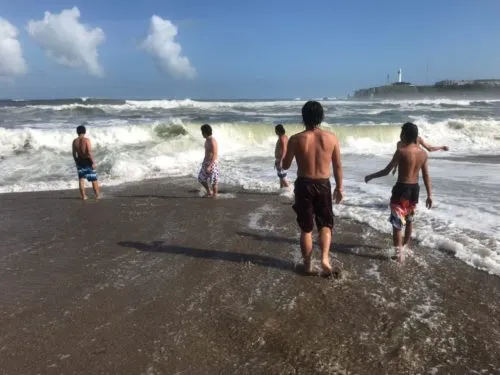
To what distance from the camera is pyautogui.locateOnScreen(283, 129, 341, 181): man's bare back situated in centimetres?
433

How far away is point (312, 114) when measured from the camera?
4227 mm

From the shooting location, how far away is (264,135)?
22.0 metres

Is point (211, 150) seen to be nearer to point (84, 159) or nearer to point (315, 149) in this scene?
point (84, 159)

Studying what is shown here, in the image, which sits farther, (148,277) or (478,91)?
(478,91)

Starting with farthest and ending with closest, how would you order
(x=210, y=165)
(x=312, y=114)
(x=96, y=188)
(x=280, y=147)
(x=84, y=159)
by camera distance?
(x=84, y=159) < (x=96, y=188) < (x=280, y=147) < (x=210, y=165) < (x=312, y=114)

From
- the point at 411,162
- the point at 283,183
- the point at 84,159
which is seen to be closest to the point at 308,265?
the point at 411,162

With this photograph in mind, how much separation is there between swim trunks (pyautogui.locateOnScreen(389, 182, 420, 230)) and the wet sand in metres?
0.46

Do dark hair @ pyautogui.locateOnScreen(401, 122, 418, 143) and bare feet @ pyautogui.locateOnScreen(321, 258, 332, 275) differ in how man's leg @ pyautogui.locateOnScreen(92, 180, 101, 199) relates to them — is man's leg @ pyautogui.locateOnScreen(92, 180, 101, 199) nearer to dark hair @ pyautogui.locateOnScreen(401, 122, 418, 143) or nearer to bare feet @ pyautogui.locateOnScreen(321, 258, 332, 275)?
bare feet @ pyautogui.locateOnScreen(321, 258, 332, 275)

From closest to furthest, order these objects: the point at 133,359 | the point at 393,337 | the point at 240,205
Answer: the point at 133,359
the point at 393,337
the point at 240,205

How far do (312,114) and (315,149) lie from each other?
0.33 meters

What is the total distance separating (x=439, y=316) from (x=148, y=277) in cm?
271

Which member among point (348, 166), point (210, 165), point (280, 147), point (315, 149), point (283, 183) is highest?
→ point (315, 149)

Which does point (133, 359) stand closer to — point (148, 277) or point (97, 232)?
point (148, 277)

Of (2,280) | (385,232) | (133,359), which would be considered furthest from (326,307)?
(2,280)
